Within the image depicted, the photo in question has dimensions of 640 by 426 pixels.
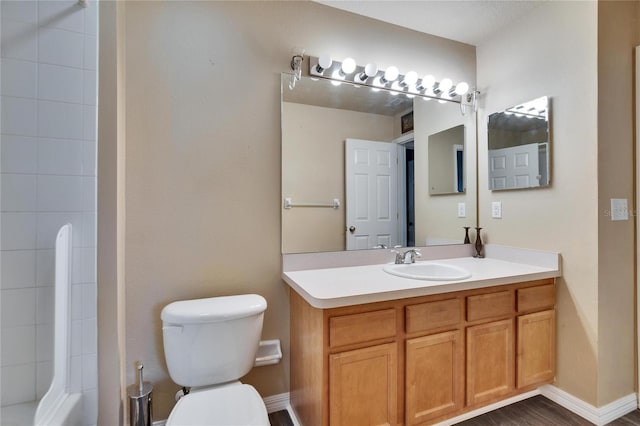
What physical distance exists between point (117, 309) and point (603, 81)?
271 centimetres

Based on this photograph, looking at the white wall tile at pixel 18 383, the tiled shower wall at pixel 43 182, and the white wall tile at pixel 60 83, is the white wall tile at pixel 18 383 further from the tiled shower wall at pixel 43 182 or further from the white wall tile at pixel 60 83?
the white wall tile at pixel 60 83

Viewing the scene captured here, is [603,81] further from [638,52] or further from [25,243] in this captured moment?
[25,243]

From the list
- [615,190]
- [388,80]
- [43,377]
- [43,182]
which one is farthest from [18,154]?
[615,190]

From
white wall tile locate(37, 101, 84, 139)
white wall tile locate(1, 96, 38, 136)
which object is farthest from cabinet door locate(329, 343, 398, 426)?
white wall tile locate(1, 96, 38, 136)

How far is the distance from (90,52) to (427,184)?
206 cm

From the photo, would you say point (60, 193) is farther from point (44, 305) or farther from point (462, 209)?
point (462, 209)

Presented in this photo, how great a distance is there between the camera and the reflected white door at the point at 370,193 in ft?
6.31

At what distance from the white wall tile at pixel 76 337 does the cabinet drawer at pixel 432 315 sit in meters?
1.49

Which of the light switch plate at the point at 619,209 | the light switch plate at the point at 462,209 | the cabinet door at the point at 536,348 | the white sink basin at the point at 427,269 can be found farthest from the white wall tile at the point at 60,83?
the light switch plate at the point at 619,209

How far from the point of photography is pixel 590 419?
1.65 m

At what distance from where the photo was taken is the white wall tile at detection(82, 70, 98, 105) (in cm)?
137

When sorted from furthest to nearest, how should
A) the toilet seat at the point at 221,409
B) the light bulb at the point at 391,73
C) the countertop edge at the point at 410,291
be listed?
the light bulb at the point at 391,73 → the countertop edge at the point at 410,291 → the toilet seat at the point at 221,409

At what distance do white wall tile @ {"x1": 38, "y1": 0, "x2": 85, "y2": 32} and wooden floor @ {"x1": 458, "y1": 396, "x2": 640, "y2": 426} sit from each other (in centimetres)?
276

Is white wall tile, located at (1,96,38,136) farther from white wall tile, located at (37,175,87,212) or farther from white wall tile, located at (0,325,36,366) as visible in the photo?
white wall tile, located at (0,325,36,366)
